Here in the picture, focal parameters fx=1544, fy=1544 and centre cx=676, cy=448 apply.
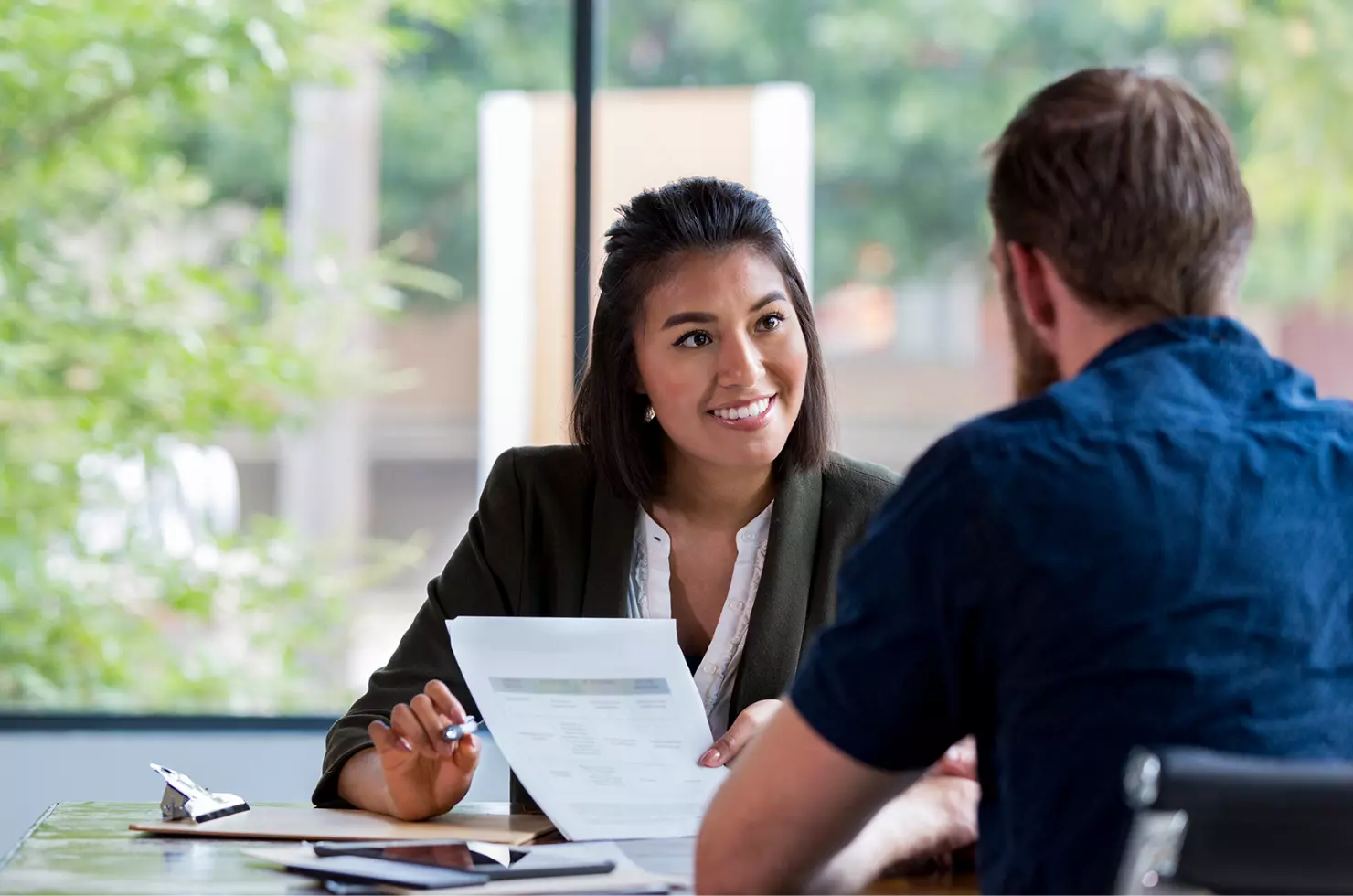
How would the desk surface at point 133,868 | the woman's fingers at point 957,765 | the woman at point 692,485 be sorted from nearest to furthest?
the desk surface at point 133,868, the woman's fingers at point 957,765, the woman at point 692,485

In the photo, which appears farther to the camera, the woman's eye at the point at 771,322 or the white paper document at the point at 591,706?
the woman's eye at the point at 771,322

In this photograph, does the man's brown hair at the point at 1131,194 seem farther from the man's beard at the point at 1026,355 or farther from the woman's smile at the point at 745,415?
the woman's smile at the point at 745,415

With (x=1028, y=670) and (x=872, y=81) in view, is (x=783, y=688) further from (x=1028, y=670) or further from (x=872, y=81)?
(x=872, y=81)

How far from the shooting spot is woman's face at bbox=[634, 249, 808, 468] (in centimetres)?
188

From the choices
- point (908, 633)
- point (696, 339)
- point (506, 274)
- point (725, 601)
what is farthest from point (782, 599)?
point (506, 274)

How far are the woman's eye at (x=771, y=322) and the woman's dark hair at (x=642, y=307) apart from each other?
0.06 meters

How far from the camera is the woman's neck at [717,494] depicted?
6.53ft

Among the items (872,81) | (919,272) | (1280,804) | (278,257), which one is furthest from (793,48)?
(1280,804)

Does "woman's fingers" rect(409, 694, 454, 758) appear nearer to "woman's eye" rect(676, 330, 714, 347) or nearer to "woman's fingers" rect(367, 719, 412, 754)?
"woman's fingers" rect(367, 719, 412, 754)

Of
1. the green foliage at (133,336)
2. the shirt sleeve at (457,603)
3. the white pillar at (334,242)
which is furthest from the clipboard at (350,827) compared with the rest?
the white pillar at (334,242)

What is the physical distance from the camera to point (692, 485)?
2.03m

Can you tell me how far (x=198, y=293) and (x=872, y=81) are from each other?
188cm

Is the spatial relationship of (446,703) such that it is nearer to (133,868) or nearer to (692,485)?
(133,868)

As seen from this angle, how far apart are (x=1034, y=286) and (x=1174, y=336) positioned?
11 cm
